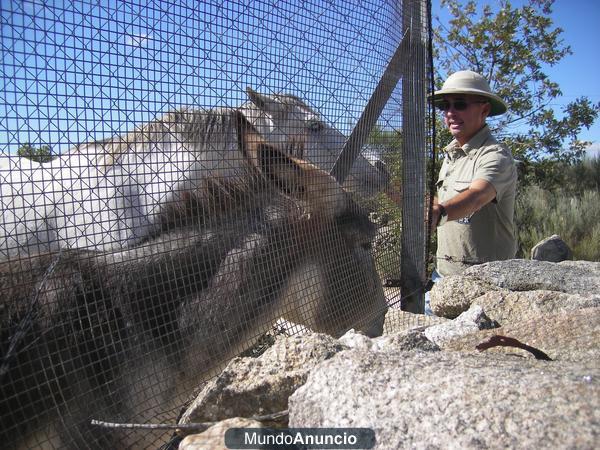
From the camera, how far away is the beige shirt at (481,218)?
371cm

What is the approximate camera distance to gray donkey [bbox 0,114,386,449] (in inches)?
64.6

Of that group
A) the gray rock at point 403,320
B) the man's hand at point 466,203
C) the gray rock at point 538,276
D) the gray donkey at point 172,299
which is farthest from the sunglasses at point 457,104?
the gray rock at point 403,320

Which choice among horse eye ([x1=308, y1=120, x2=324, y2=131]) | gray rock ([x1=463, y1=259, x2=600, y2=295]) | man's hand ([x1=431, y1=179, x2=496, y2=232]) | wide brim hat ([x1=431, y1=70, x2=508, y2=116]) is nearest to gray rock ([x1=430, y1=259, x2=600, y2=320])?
gray rock ([x1=463, y1=259, x2=600, y2=295])

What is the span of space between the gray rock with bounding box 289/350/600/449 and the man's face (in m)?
3.11

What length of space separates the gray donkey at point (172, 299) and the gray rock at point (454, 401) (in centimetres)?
90

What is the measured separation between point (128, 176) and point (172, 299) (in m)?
0.52

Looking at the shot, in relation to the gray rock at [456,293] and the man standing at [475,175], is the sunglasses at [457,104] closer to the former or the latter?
the man standing at [475,175]

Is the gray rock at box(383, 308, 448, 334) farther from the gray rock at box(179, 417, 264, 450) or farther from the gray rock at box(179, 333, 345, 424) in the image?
the gray rock at box(179, 417, 264, 450)

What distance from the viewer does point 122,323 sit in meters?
1.88

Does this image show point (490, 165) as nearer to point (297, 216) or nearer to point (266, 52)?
point (297, 216)

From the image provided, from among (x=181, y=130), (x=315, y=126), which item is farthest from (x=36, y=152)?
(x=315, y=126)

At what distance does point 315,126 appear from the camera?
244cm

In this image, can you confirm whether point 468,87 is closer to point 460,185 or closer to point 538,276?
point 460,185

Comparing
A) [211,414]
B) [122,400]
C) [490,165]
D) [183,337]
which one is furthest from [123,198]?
[490,165]
